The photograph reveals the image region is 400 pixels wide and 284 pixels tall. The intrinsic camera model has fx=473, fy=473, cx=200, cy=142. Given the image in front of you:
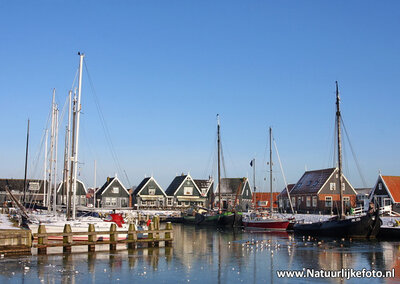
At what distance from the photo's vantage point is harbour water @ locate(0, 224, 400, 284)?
69.6 ft

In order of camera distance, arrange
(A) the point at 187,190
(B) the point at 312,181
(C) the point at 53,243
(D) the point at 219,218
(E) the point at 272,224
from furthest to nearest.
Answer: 1. (A) the point at 187,190
2. (B) the point at 312,181
3. (D) the point at 219,218
4. (E) the point at 272,224
5. (C) the point at 53,243

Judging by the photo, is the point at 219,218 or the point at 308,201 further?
the point at 308,201

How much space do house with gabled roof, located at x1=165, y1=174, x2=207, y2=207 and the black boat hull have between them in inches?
2170

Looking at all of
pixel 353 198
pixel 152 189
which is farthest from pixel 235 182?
pixel 353 198

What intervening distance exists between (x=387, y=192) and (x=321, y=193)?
12.1 m

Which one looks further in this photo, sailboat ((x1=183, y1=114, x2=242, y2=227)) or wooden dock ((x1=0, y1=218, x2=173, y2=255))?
sailboat ((x1=183, y1=114, x2=242, y2=227))

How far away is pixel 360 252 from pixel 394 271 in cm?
833

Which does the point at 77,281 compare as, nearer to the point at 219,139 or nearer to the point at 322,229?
the point at 322,229

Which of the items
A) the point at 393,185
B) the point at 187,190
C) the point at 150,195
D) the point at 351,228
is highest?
the point at 393,185

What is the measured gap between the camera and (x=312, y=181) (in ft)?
271

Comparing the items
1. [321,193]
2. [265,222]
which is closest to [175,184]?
[321,193]

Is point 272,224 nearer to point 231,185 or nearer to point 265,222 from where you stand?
point 265,222

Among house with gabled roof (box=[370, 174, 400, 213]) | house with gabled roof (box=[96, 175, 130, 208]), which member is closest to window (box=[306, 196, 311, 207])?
house with gabled roof (box=[370, 174, 400, 213])

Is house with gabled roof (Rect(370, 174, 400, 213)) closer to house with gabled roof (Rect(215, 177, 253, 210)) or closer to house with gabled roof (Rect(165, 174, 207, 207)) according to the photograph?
house with gabled roof (Rect(215, 177, 253, 210))
